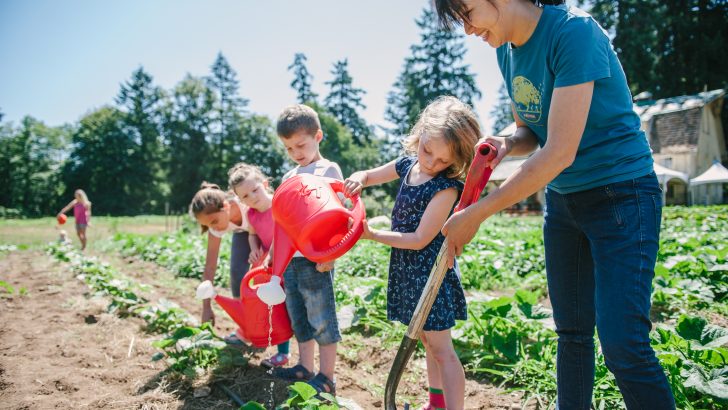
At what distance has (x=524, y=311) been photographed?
8.60ft

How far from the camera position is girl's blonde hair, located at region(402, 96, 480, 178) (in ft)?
5.45

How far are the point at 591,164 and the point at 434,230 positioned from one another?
0.59 m

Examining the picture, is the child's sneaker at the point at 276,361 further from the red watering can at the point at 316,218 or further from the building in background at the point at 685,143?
the building in background at the point at 685,143

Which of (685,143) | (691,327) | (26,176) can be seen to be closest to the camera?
(691,327)

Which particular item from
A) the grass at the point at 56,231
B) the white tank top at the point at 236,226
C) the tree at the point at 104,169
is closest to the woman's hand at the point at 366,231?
the white tank top at the point at 236,226

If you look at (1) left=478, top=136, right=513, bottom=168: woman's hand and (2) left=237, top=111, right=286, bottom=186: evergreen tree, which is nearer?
(1) left=478, top=136, right=513, bottom=168: woman's hand

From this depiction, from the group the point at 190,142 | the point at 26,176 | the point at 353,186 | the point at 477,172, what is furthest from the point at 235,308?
the point at 26,176

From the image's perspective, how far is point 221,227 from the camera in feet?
9.53

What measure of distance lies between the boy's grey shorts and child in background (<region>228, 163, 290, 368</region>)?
412 millimetres

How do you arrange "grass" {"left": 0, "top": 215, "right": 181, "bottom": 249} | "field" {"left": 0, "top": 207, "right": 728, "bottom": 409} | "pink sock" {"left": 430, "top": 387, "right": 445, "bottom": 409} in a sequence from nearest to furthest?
"pink sock" {"left": 430, "top": 387, "right": 445, "bottom": 409} < "field" {"left": 0, "top": 207, "right": 728, "bottom": 409} < "grass" {"left": 0, "top": 215, "right": 181, "bottom": 249}

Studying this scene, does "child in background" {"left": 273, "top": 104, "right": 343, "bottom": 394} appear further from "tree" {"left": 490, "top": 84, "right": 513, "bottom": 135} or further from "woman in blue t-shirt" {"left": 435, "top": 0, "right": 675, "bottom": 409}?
"tree" {"left": 490, "top": 84, "right": 513, "bottom": 135}

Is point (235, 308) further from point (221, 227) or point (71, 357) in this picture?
point (71, 357)

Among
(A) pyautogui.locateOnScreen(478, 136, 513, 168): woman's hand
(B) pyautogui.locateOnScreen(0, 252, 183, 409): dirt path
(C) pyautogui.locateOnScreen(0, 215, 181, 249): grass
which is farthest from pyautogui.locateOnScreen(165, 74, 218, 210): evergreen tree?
(A) pyautogui.locateOnScreen(478, 136, 513, 168): woman's hand

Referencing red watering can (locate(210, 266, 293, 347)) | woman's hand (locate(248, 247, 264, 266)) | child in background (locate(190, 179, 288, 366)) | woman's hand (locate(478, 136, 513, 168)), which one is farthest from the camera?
child in background (locate(190, 179, 288, 366))
